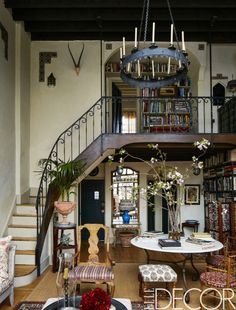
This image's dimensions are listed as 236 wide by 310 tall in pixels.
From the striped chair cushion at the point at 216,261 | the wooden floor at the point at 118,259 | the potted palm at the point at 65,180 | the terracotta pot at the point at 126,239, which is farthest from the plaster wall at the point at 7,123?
the striped chair cushion at the point at 216,261

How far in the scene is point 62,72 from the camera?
302 inches

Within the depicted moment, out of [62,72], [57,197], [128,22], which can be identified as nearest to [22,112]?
[62,72]

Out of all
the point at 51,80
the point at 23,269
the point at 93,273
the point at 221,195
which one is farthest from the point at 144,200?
the point at 93,273

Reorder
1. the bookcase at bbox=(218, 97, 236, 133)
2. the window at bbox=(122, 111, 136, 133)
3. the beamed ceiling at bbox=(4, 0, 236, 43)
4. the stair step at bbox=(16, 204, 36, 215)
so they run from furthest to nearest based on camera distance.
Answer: the window at bbox=(122, 111, 136, 133)
the bookcase at bbox=(218, 97, 236, 133)
the stair step at bbox=(16, 204, 36, 215)
the beamed ceiling at bbox=(4, 0, 236, 43)

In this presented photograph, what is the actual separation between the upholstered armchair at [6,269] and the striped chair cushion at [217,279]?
2.45m

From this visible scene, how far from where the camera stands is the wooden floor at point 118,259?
15.0 ft

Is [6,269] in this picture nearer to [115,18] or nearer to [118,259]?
[118,259]

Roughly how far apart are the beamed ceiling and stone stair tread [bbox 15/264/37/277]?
4.45 meters

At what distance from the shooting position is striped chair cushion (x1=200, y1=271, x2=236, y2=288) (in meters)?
3.92

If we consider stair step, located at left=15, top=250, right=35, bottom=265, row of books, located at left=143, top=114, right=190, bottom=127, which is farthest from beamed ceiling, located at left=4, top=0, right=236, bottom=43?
stair step, located at left=15, top=250, right=35, bottom=265

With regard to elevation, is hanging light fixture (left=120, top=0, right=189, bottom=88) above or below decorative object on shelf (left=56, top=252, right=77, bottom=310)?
above

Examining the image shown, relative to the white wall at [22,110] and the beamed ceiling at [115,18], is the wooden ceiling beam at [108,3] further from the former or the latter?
the white wall at [22,110]

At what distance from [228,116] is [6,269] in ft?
17.0

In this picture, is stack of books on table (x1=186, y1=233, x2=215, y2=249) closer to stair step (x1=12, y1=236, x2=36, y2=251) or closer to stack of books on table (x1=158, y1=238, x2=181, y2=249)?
stack of books on table (x1=158, y1=238, x2=181, y2=249)
